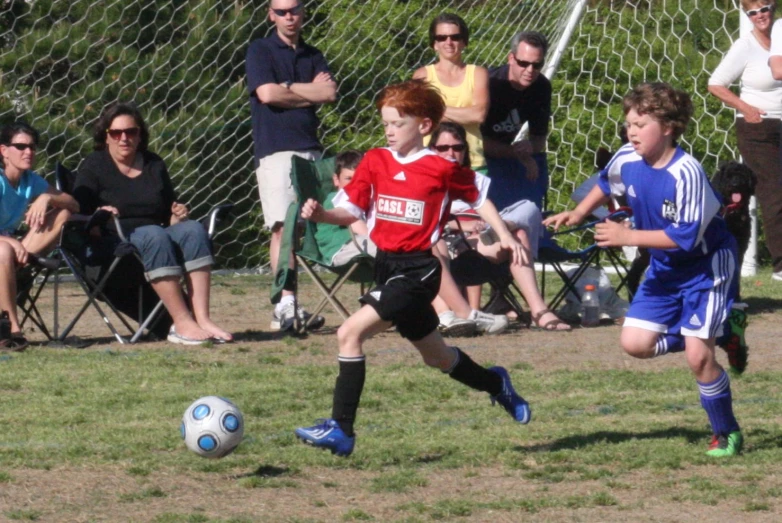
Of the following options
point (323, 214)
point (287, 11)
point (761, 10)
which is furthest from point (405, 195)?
point (761, 10)

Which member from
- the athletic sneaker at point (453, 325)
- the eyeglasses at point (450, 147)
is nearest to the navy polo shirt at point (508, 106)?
the eyeglasses at point (450, 147)

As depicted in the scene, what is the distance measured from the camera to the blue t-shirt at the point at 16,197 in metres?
8.32

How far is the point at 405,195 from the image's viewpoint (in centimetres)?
557

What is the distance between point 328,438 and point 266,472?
0.82 ft

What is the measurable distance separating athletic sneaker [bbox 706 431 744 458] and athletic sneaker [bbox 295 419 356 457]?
1.29 metres

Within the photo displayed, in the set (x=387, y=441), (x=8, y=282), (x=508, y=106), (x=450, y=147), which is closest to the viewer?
(x=387, y=441)

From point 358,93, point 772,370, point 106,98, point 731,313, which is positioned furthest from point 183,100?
point 731,313

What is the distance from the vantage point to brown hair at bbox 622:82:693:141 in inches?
211

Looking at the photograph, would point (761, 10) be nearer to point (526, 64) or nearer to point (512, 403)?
point (526, 64)

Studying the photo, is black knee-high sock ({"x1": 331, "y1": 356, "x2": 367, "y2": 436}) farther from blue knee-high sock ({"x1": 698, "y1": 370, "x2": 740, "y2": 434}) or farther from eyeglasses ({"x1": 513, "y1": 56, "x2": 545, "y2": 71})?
eyeglasses ({"x1": 513, "y1": 56, "x2": 545, "y2": 71})

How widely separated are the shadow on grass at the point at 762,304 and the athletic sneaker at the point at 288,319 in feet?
9.15

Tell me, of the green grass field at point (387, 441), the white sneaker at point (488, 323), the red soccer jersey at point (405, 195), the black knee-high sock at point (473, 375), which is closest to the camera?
the green grass field at point (387, 441)

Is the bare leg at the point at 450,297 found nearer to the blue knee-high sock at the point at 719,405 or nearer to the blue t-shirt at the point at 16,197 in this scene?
the blue t-shirt at the point at 16,197

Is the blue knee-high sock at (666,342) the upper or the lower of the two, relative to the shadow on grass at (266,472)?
upper
